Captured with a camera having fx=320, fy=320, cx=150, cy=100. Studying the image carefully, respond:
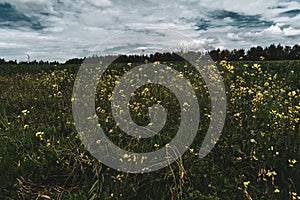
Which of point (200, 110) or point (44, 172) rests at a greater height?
point (200, 110)

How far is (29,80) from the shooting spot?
34.2 ft

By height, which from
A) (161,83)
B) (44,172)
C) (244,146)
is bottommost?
(44,172)

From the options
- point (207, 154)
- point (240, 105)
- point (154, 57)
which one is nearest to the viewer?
point (207, 154)

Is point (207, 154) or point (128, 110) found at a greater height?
point (128, 110)

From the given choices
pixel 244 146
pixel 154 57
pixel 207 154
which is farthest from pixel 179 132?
pixel 154 57

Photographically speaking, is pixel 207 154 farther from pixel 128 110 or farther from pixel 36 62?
pixel 36 62

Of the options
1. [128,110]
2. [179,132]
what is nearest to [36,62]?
[128,110]

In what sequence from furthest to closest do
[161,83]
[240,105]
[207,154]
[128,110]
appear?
1. [161,83]
2. [240,105]
3. [128,110]
4. [207,154]

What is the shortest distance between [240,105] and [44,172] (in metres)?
3.51

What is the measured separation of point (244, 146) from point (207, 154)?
1.79 feet

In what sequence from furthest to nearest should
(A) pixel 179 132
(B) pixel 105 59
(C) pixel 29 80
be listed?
(B) pixel 105 59 → (C) pixel 29 80 → (A) pixel 179 132

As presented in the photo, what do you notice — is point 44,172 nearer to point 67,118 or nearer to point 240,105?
point 67,118

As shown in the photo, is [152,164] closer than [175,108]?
Yes

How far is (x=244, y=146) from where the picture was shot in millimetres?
4328
